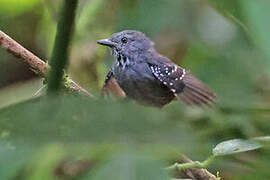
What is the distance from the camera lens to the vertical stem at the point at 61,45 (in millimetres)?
503

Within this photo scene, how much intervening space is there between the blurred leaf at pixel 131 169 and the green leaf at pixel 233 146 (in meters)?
0.11

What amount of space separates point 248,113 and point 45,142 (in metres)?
0.21

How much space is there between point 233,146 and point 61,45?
0.18 metres

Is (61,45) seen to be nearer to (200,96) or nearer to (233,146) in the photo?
(233,146)

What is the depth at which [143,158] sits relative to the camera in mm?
430

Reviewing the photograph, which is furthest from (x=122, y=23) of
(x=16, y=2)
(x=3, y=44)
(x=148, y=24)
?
(x=16, y=2)

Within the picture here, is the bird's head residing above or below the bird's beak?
above

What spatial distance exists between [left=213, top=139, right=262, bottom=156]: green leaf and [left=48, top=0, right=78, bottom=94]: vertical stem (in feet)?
0.47

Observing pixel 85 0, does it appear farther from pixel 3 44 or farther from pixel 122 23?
pixel 122 23

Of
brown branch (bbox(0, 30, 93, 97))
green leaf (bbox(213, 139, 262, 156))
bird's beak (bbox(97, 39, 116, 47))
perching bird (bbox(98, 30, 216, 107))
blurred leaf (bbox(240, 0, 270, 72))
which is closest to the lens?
blurred leaf (bbox(240, 0, 270, 72))

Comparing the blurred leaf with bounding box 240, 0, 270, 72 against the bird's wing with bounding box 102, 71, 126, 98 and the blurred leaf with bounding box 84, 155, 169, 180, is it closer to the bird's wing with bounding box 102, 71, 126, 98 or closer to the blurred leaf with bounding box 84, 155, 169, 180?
the blurred leaf with bounding box 84, 155, 169, 180

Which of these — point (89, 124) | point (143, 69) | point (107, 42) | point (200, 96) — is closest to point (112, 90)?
point (200, 96)

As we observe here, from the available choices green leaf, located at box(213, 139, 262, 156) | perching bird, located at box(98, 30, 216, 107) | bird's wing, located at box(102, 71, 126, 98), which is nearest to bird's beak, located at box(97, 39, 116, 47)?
perching bird, located at box(98, 30, 216, 107)

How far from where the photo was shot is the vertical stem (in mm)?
503
